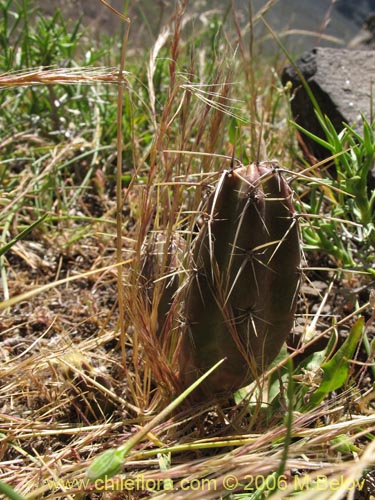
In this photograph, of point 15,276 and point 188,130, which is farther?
point 15,276

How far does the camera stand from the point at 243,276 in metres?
1.11

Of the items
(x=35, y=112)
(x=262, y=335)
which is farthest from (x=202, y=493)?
(x=35, y=112)

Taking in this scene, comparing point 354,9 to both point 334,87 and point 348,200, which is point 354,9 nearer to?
point 334,87

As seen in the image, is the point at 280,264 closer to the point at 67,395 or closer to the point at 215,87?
the point at 215,87

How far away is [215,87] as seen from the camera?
1290 mm

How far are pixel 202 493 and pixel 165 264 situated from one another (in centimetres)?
57

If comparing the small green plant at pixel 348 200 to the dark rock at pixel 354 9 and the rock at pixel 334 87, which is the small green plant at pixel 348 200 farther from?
the dark rock at pixel 354 9

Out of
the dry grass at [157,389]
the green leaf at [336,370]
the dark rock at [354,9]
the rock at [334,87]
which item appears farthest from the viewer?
the dark rock at [354,9]

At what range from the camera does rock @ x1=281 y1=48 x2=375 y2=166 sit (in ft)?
6.79

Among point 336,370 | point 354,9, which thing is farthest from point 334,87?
point 354,9

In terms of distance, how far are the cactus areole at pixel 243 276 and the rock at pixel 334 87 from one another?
1019mm

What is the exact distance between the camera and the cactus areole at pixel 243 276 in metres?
1.08

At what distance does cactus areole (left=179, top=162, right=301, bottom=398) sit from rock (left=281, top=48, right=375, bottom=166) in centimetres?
102

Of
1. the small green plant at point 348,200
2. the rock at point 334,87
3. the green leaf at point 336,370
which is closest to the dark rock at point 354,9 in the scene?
the rock at point 334,87
